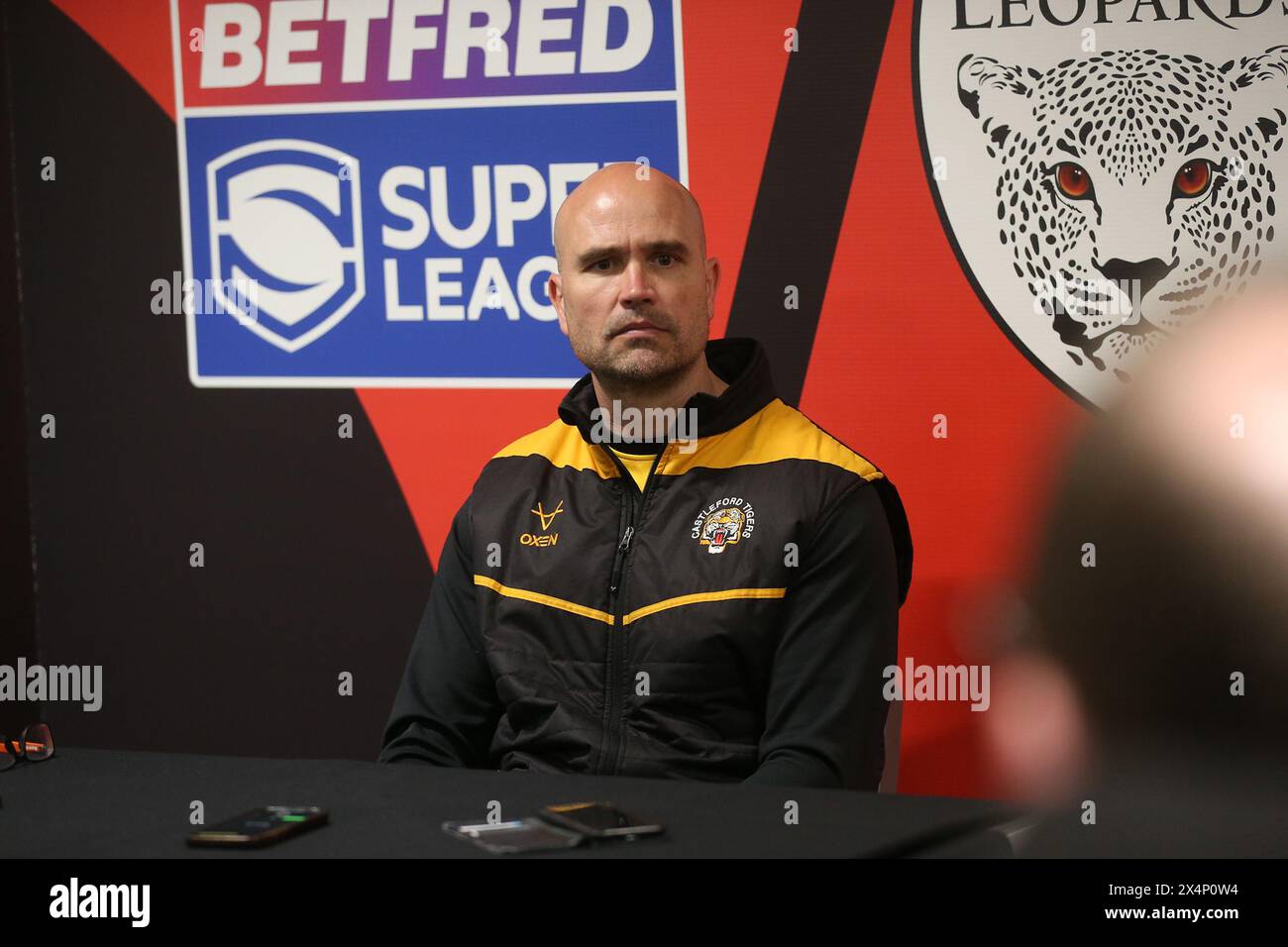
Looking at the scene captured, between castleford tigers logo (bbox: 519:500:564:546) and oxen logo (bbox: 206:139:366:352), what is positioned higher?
oxen logo (bbox: 206:139:366:352)

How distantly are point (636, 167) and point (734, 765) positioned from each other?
2.91ft

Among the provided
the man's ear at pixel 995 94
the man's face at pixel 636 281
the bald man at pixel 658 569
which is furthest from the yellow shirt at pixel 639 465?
the man's ear at pixel 995 94

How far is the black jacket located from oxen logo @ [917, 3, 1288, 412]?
2.05 ft

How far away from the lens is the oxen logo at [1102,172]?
2.40m

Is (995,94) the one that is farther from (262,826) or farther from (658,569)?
(262,826)

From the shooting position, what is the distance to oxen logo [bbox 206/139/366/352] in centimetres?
290

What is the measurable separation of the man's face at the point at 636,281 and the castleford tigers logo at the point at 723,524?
23 cm

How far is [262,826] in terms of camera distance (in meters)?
1.29

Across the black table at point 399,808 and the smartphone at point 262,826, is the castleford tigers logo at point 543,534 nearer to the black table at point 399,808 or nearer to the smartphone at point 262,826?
the black table at point 399,808

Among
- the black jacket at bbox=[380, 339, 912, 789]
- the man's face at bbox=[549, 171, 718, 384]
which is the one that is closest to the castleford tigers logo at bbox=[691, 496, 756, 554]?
the black jacket at bbox=[380, 339, 912, 789]

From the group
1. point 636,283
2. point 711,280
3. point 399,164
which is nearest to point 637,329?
point 636,283

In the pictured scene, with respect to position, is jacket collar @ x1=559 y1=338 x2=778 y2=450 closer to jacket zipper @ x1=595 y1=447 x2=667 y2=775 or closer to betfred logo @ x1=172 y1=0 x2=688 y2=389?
jacket zipper @ x1=595 y1=447 x2=667 y2=775
